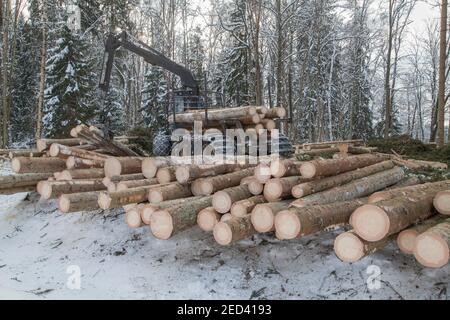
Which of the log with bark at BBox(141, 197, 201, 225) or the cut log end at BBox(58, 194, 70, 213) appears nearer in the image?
the log with bark at BBox(141, 197, 201, 225)

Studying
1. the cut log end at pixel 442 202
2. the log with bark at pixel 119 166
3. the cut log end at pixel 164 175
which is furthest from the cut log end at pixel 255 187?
the log with bark at pixel 119 166

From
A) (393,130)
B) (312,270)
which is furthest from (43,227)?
(393,130)

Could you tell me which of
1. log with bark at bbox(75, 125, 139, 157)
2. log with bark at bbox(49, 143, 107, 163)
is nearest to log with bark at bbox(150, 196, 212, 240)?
log with bark at bbox(49, 143, 107, 163)

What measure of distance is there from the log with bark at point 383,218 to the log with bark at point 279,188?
4.30 feet

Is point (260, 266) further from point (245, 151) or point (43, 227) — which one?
point (245, 151)

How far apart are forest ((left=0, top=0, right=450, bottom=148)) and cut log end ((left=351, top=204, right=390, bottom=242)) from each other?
1206 centimetres

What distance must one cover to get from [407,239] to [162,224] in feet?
9.28

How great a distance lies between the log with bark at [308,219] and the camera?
420 centimetres

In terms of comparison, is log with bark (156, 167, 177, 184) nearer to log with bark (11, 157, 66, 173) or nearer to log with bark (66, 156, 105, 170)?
log with bark (66, 156, 105, 170)

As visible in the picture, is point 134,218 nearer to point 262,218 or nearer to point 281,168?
Answer: point 262,218

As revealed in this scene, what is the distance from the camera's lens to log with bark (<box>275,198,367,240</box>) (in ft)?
13.8

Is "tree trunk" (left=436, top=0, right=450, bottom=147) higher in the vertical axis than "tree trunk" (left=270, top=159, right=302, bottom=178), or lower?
higher

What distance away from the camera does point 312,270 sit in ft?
14.9

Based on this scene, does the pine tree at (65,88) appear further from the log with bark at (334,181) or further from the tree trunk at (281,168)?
the log with bark at (334,181)
